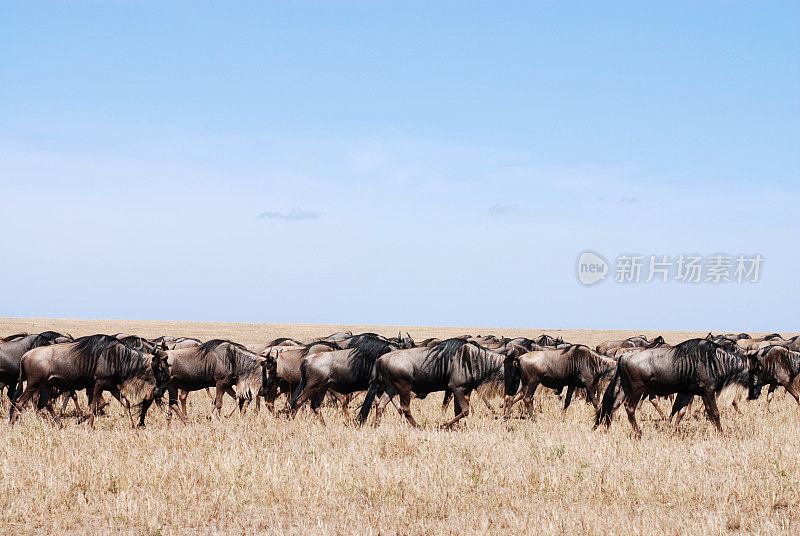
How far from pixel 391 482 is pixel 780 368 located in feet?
41.7

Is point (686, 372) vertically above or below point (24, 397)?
above

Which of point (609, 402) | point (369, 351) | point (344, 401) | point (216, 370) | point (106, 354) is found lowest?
point (344, 401)

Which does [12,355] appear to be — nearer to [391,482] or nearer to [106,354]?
[106,354]

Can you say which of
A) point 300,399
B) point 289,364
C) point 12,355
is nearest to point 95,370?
point 12,355

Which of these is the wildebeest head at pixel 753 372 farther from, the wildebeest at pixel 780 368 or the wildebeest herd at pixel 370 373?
the wildebeest at pixel 780 368

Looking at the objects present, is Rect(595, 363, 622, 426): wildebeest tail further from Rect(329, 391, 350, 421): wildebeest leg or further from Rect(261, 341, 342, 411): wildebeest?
Rect(261, 341, 342, 411): wildebeest

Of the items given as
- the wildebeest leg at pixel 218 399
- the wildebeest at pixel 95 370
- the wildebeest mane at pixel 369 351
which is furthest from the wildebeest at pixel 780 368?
the wildebeest at pixel 95 370

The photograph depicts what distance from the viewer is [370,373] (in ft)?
45.8

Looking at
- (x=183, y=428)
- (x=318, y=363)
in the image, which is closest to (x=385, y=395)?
(x=318, y=363)

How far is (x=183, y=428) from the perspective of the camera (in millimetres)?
12289

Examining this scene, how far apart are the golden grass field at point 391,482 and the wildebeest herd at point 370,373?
1096 mm

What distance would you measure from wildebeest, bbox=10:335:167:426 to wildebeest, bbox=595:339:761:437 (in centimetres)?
831

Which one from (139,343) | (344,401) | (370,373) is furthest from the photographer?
(139,343)

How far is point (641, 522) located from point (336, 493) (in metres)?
3.18
